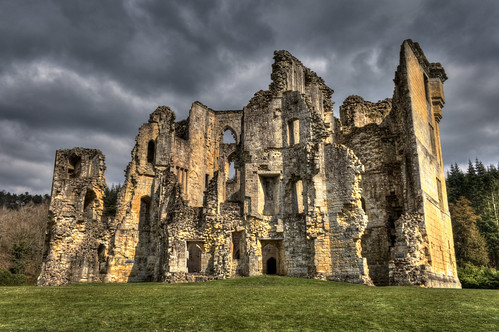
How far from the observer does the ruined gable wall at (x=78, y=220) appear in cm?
2495

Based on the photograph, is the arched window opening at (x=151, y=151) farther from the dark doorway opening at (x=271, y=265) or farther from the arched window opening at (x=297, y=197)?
the arched window opening at (x=297, y=197)

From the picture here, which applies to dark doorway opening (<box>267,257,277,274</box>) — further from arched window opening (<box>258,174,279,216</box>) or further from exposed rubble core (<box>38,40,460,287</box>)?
arched window opening (<box>258,174,279,216</box>)

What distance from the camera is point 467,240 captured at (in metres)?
39.6

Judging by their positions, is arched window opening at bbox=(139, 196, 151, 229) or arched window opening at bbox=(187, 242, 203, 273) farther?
arched window opening at bbox=(187, 242, 203, 273)

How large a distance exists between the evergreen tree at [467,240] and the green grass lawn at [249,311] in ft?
95.4

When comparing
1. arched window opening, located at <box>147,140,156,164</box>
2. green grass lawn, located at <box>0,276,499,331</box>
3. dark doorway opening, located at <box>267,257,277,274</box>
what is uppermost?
arched window opening, located at <box>147,140,156,164</box>

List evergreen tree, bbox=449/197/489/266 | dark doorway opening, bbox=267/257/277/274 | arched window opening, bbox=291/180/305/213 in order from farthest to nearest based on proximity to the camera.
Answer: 1. evergreen tree, bbox=449/197/489/266
2. dark doorway opening, bbox=267/257/277/274
3. arched window opening, bbox=291/180/305/213

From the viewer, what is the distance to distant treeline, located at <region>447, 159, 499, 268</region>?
129 ft

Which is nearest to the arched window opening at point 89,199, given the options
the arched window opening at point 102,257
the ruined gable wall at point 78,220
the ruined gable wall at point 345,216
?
the ruined gable wall at point 78,220

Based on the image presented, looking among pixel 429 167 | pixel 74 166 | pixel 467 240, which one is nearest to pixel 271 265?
pixel 429 167

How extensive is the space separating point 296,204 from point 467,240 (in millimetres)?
23001

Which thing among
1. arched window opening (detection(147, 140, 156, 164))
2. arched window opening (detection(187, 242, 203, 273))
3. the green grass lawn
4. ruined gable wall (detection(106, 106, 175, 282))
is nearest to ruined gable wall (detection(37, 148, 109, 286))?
ruined gable wall (detection(106, 106, 175, 282))

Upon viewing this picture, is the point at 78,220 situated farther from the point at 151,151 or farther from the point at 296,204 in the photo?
the point at 296,204

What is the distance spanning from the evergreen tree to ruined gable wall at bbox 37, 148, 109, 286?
95.0ft
